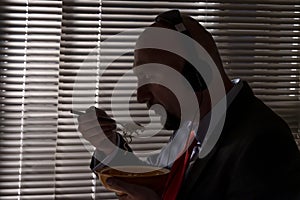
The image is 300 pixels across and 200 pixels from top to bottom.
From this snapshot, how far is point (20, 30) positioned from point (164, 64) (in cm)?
50

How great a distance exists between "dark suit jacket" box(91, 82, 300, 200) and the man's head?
0.31 ft

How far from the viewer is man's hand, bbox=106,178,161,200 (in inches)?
42.7

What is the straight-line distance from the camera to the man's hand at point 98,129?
1.20 m

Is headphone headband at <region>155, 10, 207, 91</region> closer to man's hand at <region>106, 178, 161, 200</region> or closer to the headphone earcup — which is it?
the headphone earcup

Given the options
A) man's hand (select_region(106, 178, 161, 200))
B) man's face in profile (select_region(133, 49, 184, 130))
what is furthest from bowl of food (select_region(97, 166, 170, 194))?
man's face in profile (select_region(133, 49, 184, 130))

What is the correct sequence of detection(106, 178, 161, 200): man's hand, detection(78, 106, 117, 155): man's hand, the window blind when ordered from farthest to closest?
the window blind → detection(78, 106, 117, 155): man's hand → detection(106, 178, 161, 200): man's hand

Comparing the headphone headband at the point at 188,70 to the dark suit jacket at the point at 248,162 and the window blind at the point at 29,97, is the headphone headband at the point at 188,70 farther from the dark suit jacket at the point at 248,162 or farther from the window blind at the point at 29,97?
the window blind at the point at 29,97

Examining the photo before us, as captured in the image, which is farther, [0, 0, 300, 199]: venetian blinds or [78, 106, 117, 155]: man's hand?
[0, 0, 300, 199]: venetian blinds

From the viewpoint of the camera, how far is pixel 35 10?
1544mm

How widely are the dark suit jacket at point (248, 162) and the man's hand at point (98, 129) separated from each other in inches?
1.4

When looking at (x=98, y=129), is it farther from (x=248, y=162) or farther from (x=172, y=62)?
(x=248, y=162)

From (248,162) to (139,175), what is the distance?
0.70ft

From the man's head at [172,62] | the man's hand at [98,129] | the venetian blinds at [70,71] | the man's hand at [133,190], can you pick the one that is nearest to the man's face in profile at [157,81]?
the man's head at [172,62]

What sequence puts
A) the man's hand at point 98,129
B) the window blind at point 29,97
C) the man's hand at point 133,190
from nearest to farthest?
the man's hand at point 133,190
the man's hand at point 98,129
the window blind at point 29,97
